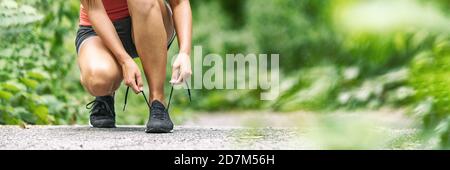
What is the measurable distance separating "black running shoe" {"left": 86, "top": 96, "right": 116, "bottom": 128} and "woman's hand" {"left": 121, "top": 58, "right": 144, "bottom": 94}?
521 millimetres

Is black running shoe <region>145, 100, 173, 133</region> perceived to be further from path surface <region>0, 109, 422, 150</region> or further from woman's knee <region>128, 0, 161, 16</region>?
woman's knee <region>128, 0, 161, 16</region>

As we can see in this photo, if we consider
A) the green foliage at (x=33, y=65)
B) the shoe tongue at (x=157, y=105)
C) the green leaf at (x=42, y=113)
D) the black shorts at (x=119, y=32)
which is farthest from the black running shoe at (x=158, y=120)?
the green leaf at (x=42, y=113)

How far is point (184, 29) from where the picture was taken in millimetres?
3146

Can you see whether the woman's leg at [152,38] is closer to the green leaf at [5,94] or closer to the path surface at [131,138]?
the path surface at [131,138]

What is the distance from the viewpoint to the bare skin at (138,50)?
300cm

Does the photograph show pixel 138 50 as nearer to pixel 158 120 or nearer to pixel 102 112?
pixel 158 120

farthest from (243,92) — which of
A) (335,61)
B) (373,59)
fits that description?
(373,59)

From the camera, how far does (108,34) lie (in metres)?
3.04

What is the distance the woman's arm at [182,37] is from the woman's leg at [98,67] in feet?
0.88

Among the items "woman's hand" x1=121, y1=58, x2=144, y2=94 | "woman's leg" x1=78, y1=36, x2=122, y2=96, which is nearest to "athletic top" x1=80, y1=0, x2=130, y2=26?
"woman's leg" x1=78, y1=36, x2=122, y2=96

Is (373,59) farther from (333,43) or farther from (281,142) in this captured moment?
(281,142)

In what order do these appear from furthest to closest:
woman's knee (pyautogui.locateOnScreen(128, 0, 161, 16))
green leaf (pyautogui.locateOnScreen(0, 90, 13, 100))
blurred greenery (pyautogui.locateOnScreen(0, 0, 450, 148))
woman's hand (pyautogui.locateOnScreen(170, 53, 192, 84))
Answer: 1. green leaf (pyautogui.locateOnScreen(0, 90, 13, 100))
2. woman's knee (pyautogui.locateOnScreen(128, 0, 161, 16))
3. woman's hand (pyautogui.locateOnScreen(170, 53, 192, 84))
4. blurred greenery (pyautogui.locateOnScreen(0, 0, 450, 148))

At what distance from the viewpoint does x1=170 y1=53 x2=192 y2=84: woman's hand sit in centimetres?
292

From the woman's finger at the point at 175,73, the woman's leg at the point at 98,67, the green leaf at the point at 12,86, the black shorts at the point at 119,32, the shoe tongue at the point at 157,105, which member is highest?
the black shorts at the point at 119,32
